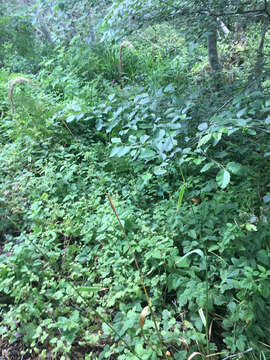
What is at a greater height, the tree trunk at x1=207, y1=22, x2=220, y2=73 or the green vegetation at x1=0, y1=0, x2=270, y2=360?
the tree trunk at x1=207, y1=22, x2=220, y2=73

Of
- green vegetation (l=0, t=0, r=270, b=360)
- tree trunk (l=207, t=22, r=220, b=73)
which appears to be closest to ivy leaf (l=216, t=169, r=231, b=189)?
green vegetation (l=0, t=0, r=270, b=360)

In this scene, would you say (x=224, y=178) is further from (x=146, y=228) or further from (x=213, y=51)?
(x=213, y=51)

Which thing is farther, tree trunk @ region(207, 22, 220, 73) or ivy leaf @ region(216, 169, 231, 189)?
tree trunk @ region(207, 22, 220, 73)

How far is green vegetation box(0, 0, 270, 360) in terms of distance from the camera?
1.45 metres

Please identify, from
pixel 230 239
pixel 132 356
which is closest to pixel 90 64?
pixel 230 239

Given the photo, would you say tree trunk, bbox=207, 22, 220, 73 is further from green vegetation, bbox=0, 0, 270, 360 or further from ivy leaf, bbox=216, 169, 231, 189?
ivy leaf, bbox=216, 169, 231, 189

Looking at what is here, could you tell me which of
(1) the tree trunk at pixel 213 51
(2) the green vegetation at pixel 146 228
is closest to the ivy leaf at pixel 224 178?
(2) the green vegetation at pixel 146 228

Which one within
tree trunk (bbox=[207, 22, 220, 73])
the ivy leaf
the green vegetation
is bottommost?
the green vegetation

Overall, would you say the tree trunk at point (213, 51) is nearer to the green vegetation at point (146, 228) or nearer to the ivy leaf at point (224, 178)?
the green vegetation at point (146, 228)

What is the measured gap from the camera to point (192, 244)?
1731 mm

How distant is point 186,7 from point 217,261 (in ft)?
6.60

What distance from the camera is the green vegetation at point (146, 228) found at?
57.1 inches

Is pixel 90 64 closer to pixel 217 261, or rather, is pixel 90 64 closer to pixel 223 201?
pixel 223 201

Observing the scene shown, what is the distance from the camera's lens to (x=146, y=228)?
1.89 metres
